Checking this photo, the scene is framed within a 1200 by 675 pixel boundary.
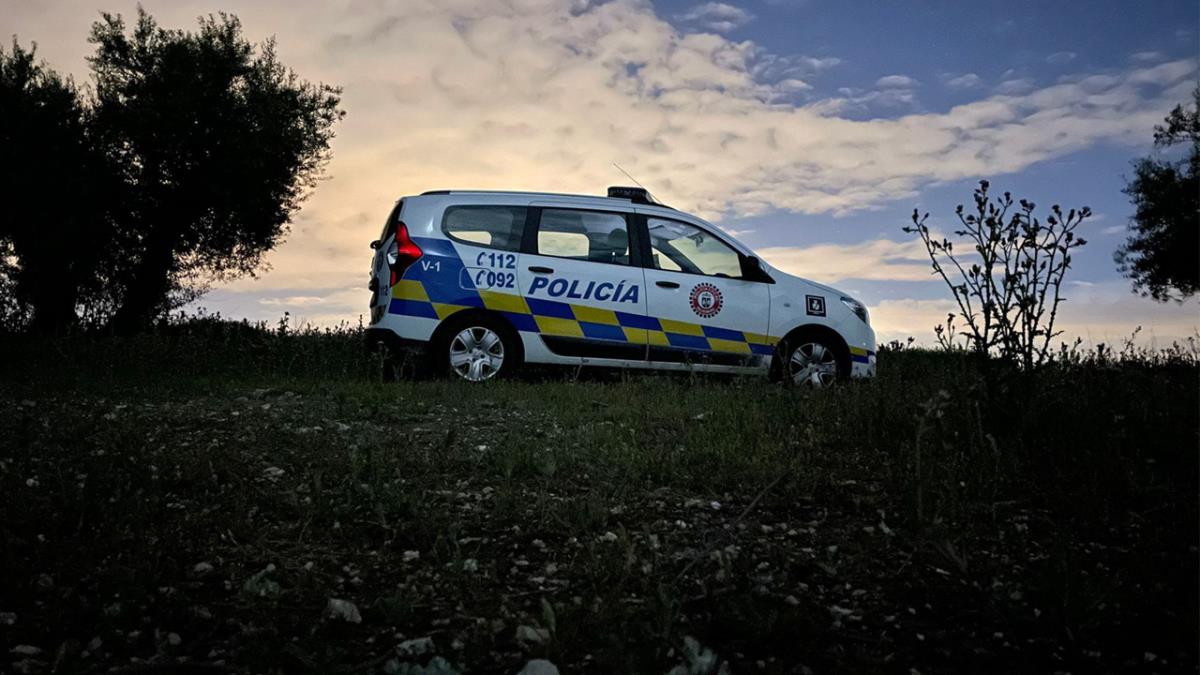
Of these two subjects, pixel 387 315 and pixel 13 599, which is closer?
pixel 13 599

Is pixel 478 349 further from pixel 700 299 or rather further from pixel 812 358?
pixel 812 358

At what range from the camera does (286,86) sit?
20.3 m

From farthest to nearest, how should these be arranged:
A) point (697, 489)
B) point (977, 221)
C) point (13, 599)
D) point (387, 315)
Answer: point (387, 315) < point (977, 221) < point (697, 489) < point (13, 599)

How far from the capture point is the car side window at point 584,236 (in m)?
10.4

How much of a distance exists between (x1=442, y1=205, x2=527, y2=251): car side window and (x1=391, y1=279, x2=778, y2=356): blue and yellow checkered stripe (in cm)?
65

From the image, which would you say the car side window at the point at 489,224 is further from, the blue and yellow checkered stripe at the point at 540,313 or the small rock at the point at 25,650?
the small rock at the point at 25,650

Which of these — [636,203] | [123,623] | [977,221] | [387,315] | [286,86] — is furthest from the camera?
[286,86]

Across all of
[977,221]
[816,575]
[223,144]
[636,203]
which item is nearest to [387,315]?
[636,203]

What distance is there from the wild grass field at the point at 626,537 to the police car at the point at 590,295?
2.71m

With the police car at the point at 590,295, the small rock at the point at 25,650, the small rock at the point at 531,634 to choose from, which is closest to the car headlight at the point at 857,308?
the police car at the point at 590,295

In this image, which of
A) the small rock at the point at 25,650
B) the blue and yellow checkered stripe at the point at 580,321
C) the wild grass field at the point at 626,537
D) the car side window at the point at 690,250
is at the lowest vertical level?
the small rock at the point at 25,650

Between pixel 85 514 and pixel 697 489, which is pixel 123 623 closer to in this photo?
pixel 85 514

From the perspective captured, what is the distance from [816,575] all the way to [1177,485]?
2394mm

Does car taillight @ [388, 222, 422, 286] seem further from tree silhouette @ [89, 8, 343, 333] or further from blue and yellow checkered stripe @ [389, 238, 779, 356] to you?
tree silhouette @ [89, 8, 343, 333]
